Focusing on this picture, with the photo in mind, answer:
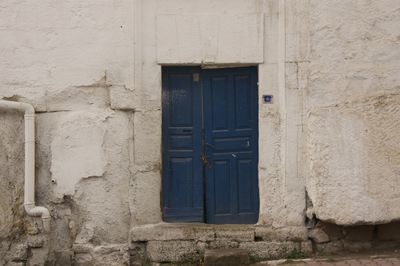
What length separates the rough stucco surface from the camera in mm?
6586

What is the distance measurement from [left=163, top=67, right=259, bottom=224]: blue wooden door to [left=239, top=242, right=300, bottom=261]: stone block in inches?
19.9

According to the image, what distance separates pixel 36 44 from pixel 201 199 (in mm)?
2827

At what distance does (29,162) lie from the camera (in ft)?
21.5

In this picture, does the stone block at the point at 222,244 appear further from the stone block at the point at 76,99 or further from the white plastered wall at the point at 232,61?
the stone block at the point at 76,99

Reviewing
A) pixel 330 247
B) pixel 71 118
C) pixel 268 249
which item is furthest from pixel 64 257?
pixel 330 247

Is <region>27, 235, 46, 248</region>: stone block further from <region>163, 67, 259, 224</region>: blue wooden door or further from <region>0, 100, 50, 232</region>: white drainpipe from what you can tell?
<region>163, 67, 259, 224</region>: blue wooden door

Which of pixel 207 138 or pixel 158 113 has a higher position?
pixel 158 113

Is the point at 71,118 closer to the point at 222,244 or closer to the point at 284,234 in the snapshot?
the point at 222,244

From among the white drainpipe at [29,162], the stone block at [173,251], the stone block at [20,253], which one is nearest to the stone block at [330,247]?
the stone block at [173,251]

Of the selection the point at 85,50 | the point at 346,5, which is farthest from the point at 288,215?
the point at 85,50

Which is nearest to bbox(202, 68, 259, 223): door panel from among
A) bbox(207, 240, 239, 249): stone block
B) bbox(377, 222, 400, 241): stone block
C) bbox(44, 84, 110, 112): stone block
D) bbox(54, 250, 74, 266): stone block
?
bbox(207, 240, 239, 249): stone block

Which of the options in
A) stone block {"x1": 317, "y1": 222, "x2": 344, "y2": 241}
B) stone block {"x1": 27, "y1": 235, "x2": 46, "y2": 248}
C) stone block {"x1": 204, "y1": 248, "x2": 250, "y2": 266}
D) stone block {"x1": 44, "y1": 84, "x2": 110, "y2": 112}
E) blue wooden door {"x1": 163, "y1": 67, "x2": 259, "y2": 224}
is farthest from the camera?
blue wooden door {"x1": 163, "y1": 67, "x2": 259, "y2": 224}

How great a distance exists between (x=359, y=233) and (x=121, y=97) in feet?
11.2

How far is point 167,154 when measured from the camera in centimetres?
701
